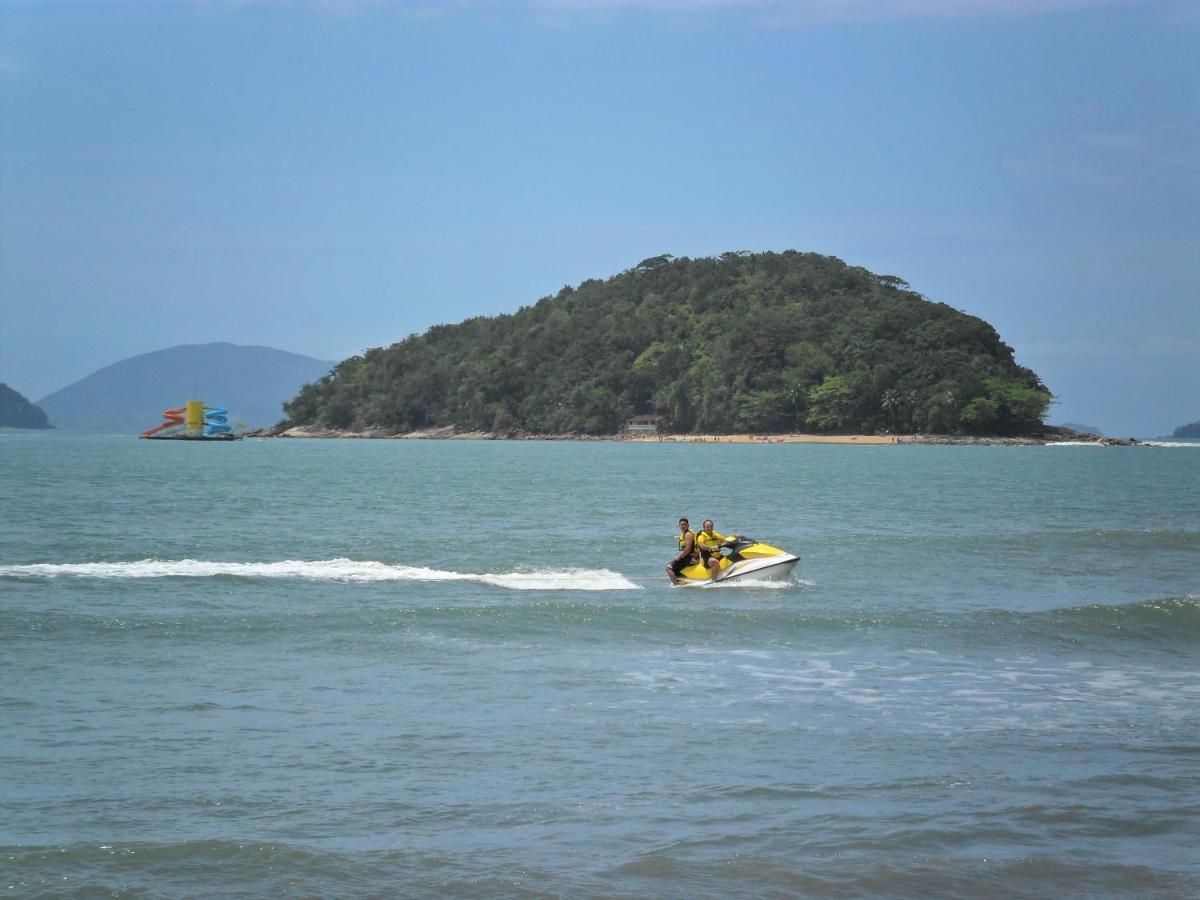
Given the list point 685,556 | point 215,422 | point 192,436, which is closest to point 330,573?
point 685,556

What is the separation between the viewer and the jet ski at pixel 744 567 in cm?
2686

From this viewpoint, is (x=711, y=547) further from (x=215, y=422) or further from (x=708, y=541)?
(x=215, y=422)

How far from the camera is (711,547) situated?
2705cm

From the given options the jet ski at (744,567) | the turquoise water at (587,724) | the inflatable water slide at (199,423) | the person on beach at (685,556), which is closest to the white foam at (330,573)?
the turquoise water at (587,724)

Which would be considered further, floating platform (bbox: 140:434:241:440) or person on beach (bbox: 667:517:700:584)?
floating platform (bbox: 140:434:241:440)

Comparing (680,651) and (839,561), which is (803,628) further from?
(839,561)

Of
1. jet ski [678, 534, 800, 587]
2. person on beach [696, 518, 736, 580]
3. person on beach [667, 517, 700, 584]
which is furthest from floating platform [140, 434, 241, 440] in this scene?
jet ski [678, 534, 800, 587]

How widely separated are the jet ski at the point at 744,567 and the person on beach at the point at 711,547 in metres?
0.07

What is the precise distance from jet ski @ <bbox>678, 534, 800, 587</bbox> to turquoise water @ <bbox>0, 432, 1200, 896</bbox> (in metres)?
0.58

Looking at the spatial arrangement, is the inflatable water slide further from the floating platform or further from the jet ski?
the jet ski

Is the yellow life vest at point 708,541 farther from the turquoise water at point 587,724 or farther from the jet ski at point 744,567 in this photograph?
the turquoise water at point 587,724

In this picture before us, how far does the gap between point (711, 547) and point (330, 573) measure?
804cm

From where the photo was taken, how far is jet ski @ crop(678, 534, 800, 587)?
2686 cm

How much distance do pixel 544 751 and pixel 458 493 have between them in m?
49.2
